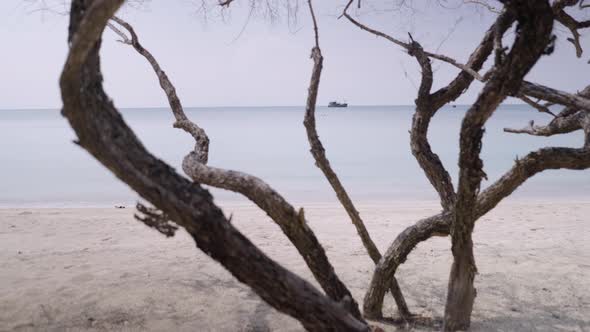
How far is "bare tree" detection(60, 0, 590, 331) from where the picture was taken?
1.55 meters

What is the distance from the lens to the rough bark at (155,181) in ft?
4.64

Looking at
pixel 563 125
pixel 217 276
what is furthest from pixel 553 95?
pixel 217 276

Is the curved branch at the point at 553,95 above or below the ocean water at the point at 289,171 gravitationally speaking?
above

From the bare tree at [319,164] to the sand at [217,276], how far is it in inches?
41.5

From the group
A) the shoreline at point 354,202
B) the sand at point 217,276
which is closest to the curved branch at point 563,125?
the sand at point 217,276

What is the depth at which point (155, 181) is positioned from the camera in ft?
5.45

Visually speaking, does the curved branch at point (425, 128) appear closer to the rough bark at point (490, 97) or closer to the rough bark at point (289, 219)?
the rough bark at point (490, 97)

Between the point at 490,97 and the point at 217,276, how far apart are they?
3479 millimetres

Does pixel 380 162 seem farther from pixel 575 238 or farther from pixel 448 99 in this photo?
pixel 448 99

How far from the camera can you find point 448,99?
3367 mm

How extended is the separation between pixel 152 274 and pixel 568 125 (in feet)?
12.5

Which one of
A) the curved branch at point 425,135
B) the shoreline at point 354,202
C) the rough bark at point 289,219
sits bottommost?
the shoreline at point 354,202

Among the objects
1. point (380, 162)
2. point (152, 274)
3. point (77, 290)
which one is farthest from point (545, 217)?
point (380, 162)

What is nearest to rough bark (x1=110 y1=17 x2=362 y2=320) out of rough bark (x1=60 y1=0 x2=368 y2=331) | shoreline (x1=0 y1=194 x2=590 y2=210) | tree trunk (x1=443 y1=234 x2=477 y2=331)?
rough bark (x1=60 y1=0 x2=368 y2=331)
